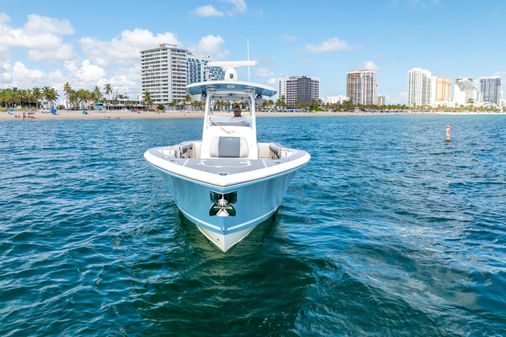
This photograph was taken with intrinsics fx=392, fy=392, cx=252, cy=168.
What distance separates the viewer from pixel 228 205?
778cm

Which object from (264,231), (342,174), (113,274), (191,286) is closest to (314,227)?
(264,231)

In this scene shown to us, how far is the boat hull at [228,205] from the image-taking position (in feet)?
25.8

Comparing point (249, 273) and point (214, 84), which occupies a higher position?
point (214, 84)

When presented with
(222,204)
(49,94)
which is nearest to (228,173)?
(222,204)

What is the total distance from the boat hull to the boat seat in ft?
7.49

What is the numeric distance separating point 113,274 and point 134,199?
675 centimetres

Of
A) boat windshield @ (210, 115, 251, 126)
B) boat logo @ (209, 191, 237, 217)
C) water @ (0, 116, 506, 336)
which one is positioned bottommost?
water @ (0, 116, 506, 336)

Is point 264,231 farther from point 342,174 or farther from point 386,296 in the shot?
point 342,174

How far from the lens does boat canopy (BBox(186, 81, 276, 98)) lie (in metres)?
11.5

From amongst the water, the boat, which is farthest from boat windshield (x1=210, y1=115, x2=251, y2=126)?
the water

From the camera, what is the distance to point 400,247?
9.23 meters

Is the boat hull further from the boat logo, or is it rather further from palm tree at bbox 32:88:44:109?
palm tree at bbox 32:88:44:109

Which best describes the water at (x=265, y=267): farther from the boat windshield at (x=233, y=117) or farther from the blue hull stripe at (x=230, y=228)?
the boat windshield at (x=233, y=117)

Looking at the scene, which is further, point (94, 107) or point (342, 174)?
point (94, 107)
